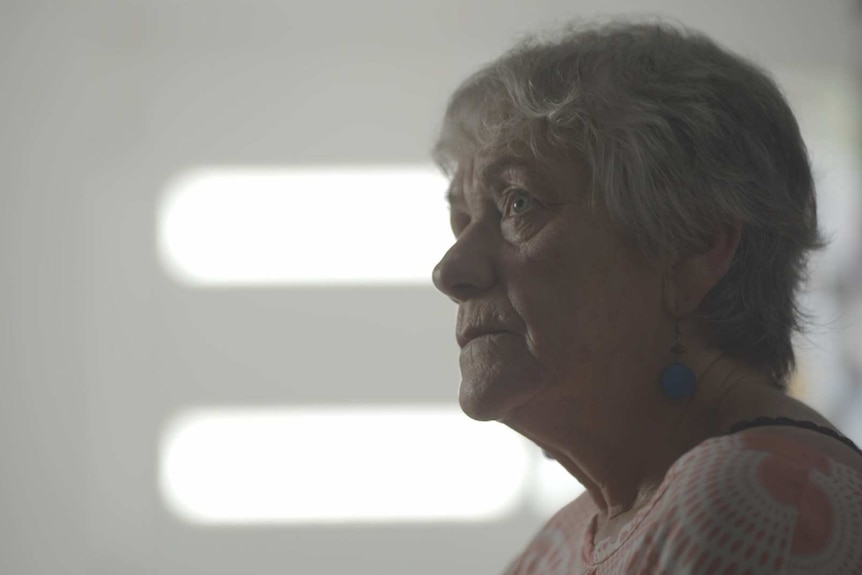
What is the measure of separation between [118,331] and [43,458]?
0.44m

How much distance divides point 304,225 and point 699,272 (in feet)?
6.15

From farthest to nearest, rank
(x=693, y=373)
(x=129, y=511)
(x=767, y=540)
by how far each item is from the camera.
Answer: (x=129, y=511) → (x=693, y=373) → (x=767, y=540)

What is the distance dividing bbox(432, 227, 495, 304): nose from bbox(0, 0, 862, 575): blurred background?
1.69 meters

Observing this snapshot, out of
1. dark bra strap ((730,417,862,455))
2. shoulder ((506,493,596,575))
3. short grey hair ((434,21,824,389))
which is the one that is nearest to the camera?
dark bra strap ((730,417,862,455))

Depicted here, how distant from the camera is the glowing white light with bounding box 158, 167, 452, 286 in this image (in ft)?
8.46

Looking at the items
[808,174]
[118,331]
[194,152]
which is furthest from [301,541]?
[808,174]

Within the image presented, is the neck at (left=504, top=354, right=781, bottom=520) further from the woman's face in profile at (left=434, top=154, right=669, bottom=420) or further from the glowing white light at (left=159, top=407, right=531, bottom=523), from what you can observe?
the glowing white light at (left=159, top=407, right=531, bottom=523)

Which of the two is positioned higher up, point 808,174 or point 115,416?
point 808,174

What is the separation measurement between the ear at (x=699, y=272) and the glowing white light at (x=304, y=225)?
5.80 feet

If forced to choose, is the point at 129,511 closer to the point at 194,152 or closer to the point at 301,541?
the point at 301,541

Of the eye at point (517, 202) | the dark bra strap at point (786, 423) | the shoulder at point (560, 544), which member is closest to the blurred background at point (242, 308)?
the shoulder at point (560, 544)

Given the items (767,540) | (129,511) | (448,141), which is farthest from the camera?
(129,511)

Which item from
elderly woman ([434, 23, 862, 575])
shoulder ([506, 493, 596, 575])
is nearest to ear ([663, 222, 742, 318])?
elderly woman ([434, 23, 862, 575])

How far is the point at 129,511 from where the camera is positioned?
2.53 meters
